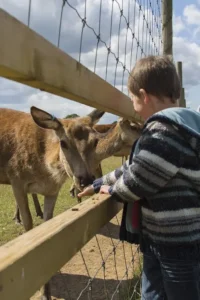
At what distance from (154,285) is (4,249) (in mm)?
1386

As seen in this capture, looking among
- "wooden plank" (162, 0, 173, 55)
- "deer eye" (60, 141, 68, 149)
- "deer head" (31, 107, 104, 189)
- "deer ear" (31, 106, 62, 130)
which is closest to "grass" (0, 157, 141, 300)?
"deer head" (31, 107, 104, 189)

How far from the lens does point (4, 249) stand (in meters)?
1.35

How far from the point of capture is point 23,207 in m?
5.76

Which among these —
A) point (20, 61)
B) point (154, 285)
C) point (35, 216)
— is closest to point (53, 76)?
point (20, 61)

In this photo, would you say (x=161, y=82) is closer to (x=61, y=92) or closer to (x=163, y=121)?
(x=163, y=121)

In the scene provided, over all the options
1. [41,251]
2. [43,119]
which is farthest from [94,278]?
[41,251]

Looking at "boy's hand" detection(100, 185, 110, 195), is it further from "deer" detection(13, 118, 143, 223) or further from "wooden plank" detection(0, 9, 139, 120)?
"deer" detection(13, 118, 143, 223)

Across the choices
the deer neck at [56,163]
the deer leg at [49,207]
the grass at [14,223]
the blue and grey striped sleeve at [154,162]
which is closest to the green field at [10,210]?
the grass at [14,223]

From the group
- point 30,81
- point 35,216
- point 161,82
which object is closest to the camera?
point 30,81

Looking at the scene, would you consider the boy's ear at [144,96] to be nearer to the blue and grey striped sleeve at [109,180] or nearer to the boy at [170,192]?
the boy at [170,192]

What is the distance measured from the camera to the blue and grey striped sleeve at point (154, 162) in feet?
6.89

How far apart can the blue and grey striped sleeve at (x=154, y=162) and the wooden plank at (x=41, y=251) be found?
248mm

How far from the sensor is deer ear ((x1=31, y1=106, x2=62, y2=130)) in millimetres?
5062

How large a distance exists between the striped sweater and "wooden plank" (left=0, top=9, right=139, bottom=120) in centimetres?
34
